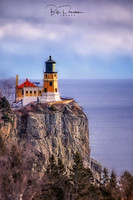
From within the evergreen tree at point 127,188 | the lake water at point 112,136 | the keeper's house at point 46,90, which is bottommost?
the evergreen tree at point 127,188

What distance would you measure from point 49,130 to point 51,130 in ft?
0.68

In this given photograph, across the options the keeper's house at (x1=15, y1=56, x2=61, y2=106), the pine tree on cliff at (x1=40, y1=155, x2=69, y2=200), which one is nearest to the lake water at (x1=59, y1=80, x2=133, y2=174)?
the keeper's house at (x1=15, y1=56, x2=61, y2=106)

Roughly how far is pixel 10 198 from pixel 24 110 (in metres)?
22.3

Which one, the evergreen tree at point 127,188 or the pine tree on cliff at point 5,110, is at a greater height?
the pine tree on cliff at point 5,110

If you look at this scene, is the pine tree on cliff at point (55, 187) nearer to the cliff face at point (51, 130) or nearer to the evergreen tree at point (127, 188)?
the evergreen tree at point (127, 188)

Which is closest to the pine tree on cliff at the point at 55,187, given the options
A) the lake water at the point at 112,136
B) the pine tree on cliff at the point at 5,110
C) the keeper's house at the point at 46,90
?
the pine tree on cliff at the point at 5,110

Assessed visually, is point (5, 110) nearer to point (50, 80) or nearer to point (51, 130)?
point (51, 130)

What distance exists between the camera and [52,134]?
156 feet

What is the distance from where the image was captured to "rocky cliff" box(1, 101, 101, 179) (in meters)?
46.2

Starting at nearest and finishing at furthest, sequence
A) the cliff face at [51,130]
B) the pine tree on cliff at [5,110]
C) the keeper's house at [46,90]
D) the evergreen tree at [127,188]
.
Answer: the evergreen tree at [127,188], the pine tree on cliff at [5,110], the cliff face at [51,130], the keeper's house at [46,90]

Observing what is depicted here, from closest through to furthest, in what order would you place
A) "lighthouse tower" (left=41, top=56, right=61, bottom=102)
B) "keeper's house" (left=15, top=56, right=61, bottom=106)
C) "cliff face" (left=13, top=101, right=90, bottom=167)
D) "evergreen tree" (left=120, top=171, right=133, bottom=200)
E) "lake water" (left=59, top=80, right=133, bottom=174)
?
"evergreen tree" (left=120, top=171, right=133, bottom=200), "cliff face" (left=13, top=101, right=90, bottom=167), "keeper's house" (left=15, top=56, right=61, bottom=106), "lighthouse tower" (left=41, top=56, right=61, bottom=102), "lake water" (left=59, top=80, right=133, bottom=174)

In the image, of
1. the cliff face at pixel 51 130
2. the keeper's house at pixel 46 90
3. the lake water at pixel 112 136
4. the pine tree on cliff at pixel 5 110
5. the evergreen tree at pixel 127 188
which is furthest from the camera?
the lake water at pixel 112 136

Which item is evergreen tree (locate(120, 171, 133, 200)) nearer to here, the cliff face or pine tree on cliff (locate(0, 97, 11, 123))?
the cliff face

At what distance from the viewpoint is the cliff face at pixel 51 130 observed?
152ft
